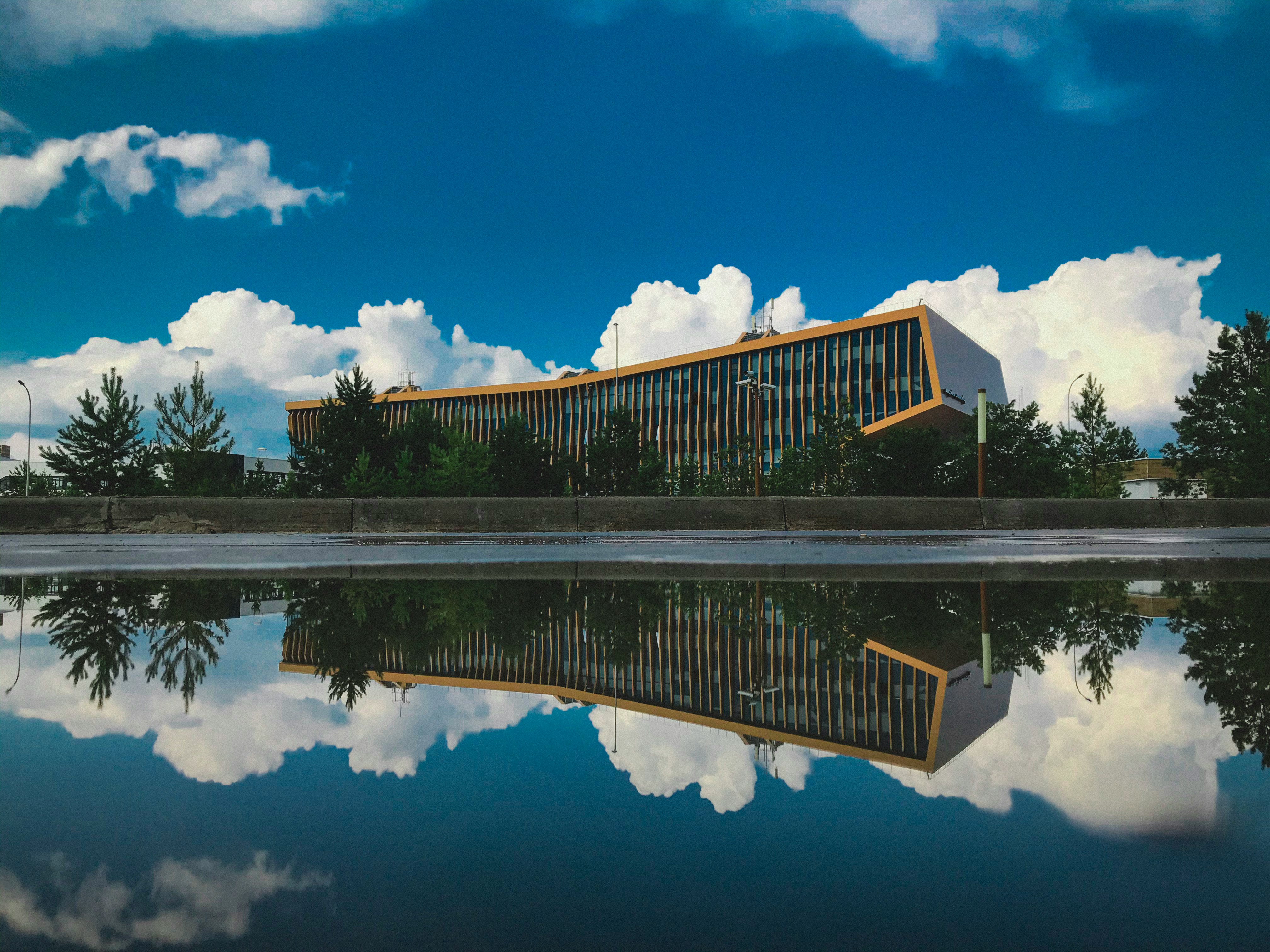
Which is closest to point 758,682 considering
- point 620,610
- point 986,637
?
point 986,637

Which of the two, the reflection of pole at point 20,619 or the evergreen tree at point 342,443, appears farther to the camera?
the evergreen tree at point 342,443

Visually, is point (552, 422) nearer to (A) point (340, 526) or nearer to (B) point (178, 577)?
(A) point (340, 526)

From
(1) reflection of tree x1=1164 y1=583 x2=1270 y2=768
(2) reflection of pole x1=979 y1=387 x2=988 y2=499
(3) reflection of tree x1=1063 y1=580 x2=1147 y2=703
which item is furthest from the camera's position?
(2) reflection of pole x1=979 y1=387 x2=988 y2=499

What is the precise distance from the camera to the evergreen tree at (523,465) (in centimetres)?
4794

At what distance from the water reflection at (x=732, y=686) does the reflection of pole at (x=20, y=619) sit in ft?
0.26

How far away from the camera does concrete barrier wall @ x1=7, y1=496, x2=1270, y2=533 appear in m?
17.3

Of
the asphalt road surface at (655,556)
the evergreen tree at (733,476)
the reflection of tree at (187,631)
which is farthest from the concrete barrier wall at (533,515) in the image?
the evergreen tree at (733,476)

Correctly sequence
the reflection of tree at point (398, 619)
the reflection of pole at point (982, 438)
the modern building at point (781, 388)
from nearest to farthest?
the reflection of tree at point (398, 619)
the reflection of pole at point (982, 438)
the modern building at point (781, 388)

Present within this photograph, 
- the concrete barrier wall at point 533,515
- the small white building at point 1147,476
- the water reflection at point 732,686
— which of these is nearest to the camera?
the water reflection at point 732,686

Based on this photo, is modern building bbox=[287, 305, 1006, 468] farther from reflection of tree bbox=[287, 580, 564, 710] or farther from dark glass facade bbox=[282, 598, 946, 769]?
dark glass facade bbox=[282, 598, 946, 769]

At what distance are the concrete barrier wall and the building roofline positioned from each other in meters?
54.1

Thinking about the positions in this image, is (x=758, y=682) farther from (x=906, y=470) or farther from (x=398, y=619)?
(x=906, y=470)

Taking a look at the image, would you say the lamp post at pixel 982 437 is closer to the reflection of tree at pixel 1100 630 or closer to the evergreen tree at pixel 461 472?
the reflection of tree at pixel 1100 630

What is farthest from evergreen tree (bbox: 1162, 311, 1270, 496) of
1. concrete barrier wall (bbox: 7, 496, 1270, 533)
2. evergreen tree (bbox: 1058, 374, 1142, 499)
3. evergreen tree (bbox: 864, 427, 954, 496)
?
concrete barrier wall (bbox: 7, 496, 1270, 533)
